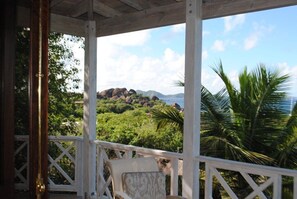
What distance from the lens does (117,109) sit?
330 inches

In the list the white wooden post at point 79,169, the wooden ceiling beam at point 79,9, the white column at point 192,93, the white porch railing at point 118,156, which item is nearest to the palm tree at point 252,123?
the white porch railing at point 118,156

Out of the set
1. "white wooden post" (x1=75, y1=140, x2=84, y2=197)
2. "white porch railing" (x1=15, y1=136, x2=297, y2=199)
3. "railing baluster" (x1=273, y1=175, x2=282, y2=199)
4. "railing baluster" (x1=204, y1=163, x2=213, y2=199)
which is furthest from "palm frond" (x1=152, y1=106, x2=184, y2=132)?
"railing baluster" (x1=273, y1=175, x2=282, y2=199)

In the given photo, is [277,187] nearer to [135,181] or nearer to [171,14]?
[135,181]

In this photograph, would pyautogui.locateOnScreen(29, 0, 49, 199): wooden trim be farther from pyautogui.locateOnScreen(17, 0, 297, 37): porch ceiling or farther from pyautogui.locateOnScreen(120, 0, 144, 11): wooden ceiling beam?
pyautogui.locateOnScreen(120, 0, 144, 11): wooden ceiling beam

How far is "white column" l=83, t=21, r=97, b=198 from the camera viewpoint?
4066 millimetres

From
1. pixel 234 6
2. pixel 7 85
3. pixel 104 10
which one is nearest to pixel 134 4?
pixel 104 10

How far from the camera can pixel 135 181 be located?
263cm

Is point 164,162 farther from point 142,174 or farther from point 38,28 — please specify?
point 38,28

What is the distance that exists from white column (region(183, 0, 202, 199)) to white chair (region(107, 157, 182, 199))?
0.37 meters

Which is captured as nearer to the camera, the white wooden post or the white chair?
the white chair

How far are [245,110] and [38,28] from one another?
11.4 ft

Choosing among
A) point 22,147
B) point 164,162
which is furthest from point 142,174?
point 164,162

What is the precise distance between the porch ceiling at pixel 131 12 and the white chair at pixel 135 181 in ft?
5.31

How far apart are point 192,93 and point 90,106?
1664 mm
